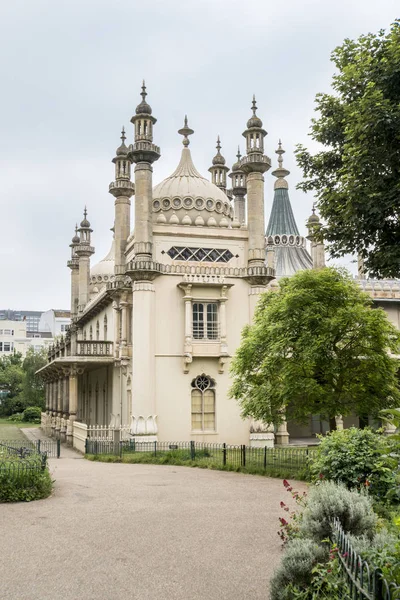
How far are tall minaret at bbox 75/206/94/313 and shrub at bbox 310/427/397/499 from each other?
1446 inches

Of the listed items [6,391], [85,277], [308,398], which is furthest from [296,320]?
[6,391]

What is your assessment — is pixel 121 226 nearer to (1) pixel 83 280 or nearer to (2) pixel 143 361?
(2) pixel 143 361

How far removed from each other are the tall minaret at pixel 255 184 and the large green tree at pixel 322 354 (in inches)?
394

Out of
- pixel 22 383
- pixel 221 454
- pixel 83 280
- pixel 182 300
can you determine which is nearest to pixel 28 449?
pixel 221 454

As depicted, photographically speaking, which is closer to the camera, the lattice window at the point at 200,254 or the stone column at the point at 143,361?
the stone column at the point at 143,361

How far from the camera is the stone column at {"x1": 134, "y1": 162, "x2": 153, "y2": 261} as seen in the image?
29953 millimetres

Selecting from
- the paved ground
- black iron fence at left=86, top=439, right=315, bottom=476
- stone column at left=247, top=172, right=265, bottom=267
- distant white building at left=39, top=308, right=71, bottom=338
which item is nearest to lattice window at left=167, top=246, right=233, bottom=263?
stone column at left=247, top=172, right=265, bottom=267

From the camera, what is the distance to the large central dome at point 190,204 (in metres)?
32.1

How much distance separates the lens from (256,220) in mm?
31875

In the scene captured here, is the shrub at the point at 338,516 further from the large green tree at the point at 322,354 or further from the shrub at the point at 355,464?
the large green tree at the point at 322,354

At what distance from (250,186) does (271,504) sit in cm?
2083

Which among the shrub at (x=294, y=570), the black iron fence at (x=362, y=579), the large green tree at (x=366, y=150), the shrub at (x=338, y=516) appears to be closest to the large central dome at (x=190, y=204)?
the large green tree at (x=366, y=150)

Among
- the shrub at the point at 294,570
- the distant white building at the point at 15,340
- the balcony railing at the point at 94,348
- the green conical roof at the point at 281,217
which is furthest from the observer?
the distant white building at the point at 15,340

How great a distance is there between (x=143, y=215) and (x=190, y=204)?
11.0ft
